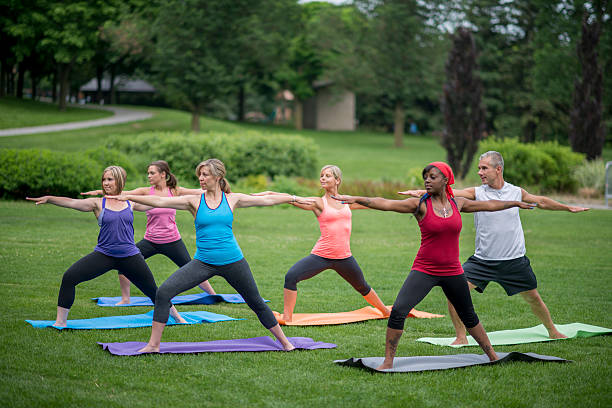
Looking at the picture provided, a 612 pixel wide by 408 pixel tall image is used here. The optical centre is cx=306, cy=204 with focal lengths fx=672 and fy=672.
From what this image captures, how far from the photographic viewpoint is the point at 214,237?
23.4 feet

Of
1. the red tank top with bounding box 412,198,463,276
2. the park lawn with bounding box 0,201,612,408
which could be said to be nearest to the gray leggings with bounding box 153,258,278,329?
the park lawn with bounding box 0,201,612,408

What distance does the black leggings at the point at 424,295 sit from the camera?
645cm

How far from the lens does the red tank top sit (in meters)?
6.45

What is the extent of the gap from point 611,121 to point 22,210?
44.7 m

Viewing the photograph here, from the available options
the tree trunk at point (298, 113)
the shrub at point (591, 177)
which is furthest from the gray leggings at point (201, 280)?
the tree trunk at point (298, 113)

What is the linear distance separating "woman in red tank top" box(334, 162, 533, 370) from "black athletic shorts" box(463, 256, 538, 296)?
1378 millimetres

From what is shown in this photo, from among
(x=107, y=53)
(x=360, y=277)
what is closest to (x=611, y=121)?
(x=107, y=53)

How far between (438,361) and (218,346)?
2383mm

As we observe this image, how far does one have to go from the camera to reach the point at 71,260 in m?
12.9

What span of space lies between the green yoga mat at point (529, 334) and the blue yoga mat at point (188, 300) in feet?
11.0

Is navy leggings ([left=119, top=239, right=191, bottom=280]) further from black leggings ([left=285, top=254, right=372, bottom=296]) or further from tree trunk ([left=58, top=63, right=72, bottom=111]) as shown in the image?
tree trunk ([left=58, top=63, right=72, bottom=111])

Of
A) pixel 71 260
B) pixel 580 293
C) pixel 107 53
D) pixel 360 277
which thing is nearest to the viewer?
pixel 360 277

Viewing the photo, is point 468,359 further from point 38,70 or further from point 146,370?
point 38,70

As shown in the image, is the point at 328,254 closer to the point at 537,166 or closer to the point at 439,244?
the point at 439,244
